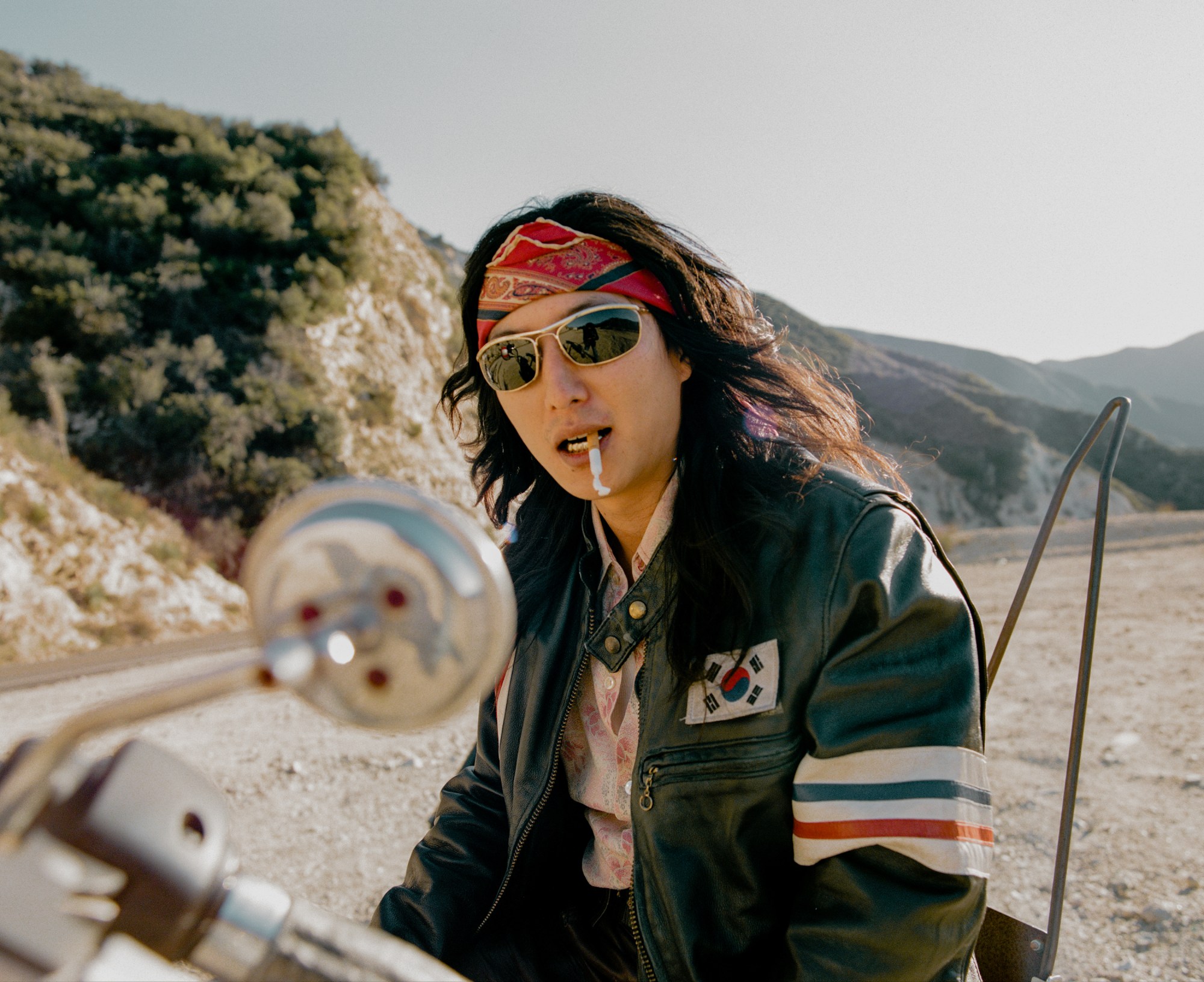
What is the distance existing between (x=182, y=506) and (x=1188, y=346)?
115 m

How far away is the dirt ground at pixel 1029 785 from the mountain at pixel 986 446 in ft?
97.4

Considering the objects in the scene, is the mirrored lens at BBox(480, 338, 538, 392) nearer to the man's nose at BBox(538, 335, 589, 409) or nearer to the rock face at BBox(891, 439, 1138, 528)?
the man's nose at BBox(538, 335, 589, 409)

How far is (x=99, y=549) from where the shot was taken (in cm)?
1139

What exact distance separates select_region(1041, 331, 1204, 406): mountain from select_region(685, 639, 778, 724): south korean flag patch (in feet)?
350

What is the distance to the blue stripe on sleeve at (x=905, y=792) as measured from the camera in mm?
1217

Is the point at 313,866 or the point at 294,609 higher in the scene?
the point at 294,609

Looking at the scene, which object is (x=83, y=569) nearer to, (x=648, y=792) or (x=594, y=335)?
(x=594, y=335)

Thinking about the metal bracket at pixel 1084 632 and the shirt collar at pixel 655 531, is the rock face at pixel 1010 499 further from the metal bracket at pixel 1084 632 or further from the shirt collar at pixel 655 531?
the shirt collar at pixel 655 531

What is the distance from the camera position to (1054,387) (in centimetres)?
8756

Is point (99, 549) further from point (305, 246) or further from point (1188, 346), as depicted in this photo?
point (1188, 346)

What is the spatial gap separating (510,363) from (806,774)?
117 cm

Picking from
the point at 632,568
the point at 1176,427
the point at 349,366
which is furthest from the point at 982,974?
the point at 1176,427

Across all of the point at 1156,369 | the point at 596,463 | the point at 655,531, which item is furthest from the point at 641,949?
the point at 1156,369

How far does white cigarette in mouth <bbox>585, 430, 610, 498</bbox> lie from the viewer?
1774mm
